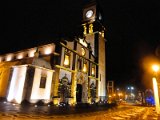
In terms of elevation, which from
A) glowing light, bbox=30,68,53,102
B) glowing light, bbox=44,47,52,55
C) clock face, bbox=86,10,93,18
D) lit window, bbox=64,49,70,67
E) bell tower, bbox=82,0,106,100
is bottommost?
glowing light, bbox=30,68,53,102

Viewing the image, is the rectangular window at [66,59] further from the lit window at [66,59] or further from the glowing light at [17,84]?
the glowing light at [17,84]

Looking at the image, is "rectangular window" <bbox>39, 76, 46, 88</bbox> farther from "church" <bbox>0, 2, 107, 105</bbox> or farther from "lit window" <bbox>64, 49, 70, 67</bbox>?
"lit window" <bbox>64, 49, 70, 67</bbox>

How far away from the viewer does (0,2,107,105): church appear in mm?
20828

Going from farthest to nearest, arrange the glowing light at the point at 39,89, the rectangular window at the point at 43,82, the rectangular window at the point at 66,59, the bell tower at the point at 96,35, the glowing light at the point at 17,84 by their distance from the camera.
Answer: the bell tower at the point at 96,35 < the rectangular window at the point at 66,59 < the rectangular window at the point at 43,82 < the glowing light at the point at 39,89 < the glowing light at the point at 17,84

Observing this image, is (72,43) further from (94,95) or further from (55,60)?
(94,95)

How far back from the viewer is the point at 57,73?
24.7 m

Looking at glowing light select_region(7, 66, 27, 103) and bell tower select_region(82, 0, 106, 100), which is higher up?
bell tower select_region(82, 0, 106, 100)

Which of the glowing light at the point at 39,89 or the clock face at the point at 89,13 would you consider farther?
the clock face at the point at 89,13

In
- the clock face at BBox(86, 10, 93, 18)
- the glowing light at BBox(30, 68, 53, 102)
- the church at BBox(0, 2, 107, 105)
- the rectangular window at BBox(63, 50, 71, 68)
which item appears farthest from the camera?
the clock face at BBox(86, 10, 93, 18)

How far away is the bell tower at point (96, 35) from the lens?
40.1m

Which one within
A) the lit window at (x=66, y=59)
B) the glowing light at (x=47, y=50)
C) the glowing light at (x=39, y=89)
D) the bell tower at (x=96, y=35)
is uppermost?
the bell tower at (x=96, y=35)

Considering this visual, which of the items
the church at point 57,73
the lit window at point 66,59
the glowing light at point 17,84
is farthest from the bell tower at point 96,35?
the glowing light at point 17,84

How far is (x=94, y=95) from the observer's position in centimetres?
3609

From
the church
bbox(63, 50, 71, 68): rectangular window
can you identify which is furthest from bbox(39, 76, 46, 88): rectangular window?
bbox(63, 50, 71, 68): rectangular window
